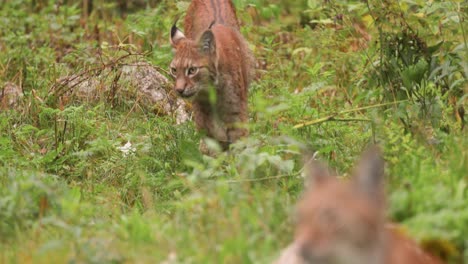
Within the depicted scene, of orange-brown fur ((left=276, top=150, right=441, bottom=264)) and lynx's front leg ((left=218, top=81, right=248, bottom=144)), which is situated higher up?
orange-brown fur ((left=276, top=150, right=441, bottom=264))

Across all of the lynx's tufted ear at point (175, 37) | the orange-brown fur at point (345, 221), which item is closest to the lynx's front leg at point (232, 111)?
the lynx's tufted ear at point (175, 37)

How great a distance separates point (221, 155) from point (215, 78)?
8.50 ft

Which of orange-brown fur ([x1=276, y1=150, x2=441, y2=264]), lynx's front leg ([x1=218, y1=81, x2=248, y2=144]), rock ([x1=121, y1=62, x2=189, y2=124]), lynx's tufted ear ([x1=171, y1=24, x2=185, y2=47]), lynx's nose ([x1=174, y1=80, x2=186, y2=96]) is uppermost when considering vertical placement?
orange-brown fur ([x1=276, y1=150, x2=441, y2=264])

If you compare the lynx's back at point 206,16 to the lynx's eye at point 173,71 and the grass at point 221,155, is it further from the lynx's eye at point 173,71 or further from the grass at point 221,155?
the lynx's eye at point 173,71

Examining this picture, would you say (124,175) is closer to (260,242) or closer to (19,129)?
(19,129)

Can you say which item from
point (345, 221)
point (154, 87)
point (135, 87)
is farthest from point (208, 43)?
point (345, 221)

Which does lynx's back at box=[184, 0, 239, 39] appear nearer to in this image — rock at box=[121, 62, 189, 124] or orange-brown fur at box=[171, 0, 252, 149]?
orange-brown fur at box=[171, 0, 252, 149]

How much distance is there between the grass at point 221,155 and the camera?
5.69m

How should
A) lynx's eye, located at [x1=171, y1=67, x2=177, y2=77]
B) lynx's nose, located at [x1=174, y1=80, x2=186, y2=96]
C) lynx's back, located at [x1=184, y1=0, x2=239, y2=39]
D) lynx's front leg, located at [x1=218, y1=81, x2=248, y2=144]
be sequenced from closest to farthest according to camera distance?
1. lynx's nose, located at [x1=174, y1=80, x2=186, y2=96]
2. lynx's eye, located at [x1=171, y1=67, x2=177, y2=77]
3. lynx's front leg, located at [x1=218, y1=81, x2=248, y2=144]
4. lynx's back, located at [x1=184, y1=0, x2=239, y2=39]

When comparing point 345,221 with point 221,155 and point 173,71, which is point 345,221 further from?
point 173,71

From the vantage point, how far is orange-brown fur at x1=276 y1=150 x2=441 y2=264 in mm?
4184

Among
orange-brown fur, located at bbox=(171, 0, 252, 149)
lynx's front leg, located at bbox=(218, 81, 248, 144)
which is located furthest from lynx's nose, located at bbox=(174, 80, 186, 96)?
lynx's front leg, located at bbox=(218, 81, 248, 144)

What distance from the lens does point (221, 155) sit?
271 inches

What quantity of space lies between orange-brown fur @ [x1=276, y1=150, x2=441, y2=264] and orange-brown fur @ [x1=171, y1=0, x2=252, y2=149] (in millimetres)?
4475
